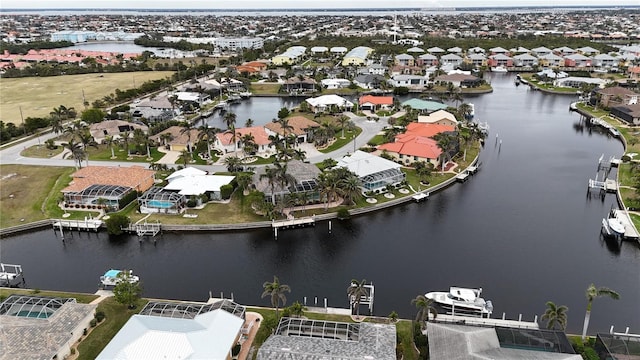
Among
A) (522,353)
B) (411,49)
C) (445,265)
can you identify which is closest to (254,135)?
(445,265)

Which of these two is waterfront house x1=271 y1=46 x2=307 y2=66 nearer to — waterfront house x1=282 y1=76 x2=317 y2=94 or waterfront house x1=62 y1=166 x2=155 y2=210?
waterfront house x1=282 y1=76 x2=317 y2=94

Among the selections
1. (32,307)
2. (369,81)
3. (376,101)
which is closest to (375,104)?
(376,101)

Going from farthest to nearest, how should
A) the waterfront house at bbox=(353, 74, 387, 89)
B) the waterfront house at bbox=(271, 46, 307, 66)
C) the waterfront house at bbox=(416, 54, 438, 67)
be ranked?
the waterfront house at bbox=(271, 46, 307, 66), the waterfront house at bbox=(416, 54, 438, 67), the waterfront house at bbox=(353, 74, 387, 89)

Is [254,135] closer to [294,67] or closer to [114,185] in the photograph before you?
[114,185]

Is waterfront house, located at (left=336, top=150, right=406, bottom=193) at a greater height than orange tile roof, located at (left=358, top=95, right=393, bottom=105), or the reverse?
orange tile roof, located at (left=358, top=95, right=393, bottom=105)

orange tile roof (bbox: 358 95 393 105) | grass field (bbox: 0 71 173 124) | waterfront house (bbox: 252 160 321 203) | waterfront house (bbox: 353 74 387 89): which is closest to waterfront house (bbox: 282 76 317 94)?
waterfront house (bbox: 353 74 387 89)

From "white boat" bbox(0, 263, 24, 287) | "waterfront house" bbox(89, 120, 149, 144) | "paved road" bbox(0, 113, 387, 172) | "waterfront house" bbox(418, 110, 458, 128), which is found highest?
"waterfront house" bbox(418, 110, 458, 128)

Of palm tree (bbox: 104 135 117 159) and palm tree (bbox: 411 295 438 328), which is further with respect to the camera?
palm tree (bbox: 104 135 117 159)

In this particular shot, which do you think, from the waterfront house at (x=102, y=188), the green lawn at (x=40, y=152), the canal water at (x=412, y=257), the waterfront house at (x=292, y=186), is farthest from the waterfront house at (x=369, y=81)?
the waterfront house at (x=102, y=188)
